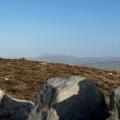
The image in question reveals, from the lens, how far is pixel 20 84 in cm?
2692

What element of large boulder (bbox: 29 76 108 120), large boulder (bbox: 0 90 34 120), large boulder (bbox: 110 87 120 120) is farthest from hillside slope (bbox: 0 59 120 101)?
large boulder (bbox: 110 87 120 120)

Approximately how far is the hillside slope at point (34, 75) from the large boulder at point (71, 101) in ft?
34.2

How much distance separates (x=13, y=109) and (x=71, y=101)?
194 inches

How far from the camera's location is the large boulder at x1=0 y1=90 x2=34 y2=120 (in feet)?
56.5

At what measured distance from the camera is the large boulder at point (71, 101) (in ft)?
42.1

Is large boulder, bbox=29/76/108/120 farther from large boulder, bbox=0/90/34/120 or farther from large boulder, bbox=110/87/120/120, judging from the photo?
large boulder, bbox=0/90/34/120

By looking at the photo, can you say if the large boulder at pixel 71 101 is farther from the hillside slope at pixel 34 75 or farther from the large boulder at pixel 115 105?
the hillside slope at pixel 34 75

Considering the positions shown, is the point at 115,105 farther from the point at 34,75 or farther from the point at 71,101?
the point at 34,75

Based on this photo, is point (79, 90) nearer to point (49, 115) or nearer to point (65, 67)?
point (49, 115)

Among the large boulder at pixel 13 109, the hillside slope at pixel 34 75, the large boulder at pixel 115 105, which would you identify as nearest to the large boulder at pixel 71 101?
the large boulder at pixel 115 105

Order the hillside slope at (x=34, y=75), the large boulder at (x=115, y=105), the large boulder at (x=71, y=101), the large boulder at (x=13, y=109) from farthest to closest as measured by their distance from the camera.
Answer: the hillside slope at (x=34, y=75)
the large boulder at (x=13, y=109)
the large boulder at (x=71, y=101)
the large boulder at (x=115, y=105)

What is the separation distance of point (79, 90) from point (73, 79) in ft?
1.37

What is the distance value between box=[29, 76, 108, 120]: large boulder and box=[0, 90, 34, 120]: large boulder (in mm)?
3664

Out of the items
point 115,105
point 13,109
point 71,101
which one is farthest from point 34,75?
point 115,105
